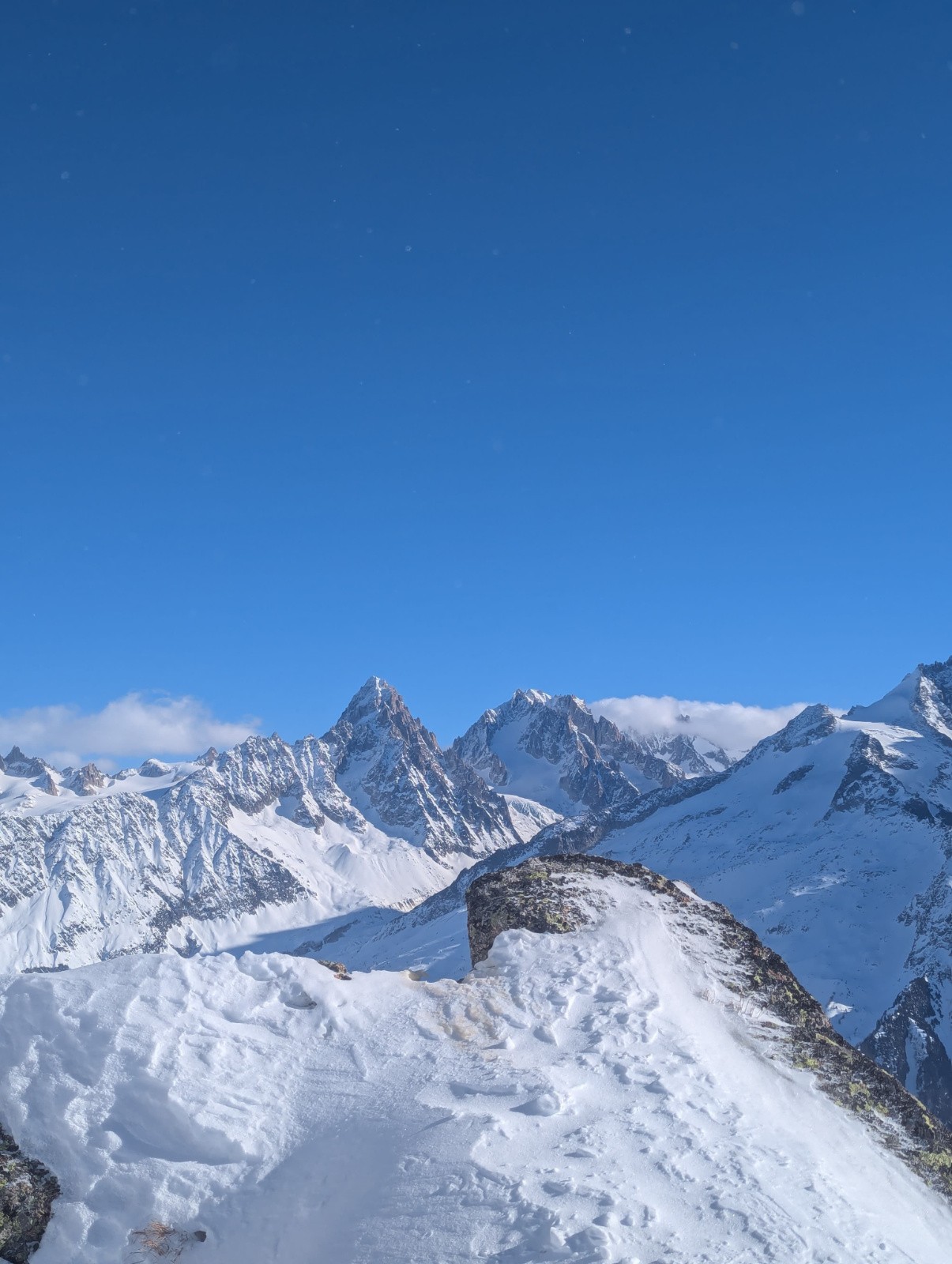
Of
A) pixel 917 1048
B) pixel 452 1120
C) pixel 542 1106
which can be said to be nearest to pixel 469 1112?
pixel 452 1120

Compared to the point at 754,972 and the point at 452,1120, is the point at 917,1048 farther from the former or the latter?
the point at 452,1120

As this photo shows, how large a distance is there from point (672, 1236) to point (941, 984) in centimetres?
14820

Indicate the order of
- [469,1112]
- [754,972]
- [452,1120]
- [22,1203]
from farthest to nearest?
1. [754,972]
2. [469,1112]
3. [452,1120]
4. [22,1203]

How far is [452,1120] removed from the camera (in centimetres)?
1102

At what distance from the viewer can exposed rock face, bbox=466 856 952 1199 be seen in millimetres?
12914

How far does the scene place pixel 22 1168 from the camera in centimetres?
1016

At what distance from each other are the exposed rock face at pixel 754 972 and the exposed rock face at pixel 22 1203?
7.73m

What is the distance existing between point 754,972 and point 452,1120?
21.9 feet

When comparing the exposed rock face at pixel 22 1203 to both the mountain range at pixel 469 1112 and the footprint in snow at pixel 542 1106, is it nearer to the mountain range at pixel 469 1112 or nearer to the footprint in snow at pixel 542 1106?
the mountain range at pixel 469 1112

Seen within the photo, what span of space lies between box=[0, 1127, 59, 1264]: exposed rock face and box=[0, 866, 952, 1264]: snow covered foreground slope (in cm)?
14

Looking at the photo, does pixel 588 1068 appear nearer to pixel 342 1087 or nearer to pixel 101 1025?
pixel 342 1087

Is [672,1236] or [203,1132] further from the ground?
[203,1132]

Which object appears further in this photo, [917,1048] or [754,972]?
[917,1048]

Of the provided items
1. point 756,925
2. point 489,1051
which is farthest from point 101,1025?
point 756,925
